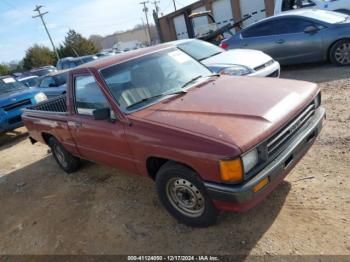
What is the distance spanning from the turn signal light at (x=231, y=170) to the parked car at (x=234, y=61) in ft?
14.4

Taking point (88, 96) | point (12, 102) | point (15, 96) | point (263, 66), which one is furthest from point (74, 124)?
point (15, 96)

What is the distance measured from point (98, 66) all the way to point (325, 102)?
13.7 ft

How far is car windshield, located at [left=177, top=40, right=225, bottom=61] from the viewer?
26.2 feet

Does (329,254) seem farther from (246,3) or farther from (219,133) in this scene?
(246,3)

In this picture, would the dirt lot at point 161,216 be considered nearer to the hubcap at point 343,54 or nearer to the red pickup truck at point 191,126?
the red pickup truck at point 191,126

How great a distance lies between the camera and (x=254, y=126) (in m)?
2.88

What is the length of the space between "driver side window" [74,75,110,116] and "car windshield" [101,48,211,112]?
0.21 meters

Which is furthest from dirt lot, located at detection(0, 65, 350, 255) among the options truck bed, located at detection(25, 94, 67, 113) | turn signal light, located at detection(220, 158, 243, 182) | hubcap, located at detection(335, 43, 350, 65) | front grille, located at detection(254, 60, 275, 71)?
hubcap, located at detection(335, 43, 350, 65)

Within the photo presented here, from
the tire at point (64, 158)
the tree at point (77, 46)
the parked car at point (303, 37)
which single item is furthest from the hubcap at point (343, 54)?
the tree at point (77, 46)

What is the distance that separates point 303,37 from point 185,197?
6646mm

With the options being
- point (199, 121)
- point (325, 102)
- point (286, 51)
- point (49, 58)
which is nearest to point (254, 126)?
point (199, 121)

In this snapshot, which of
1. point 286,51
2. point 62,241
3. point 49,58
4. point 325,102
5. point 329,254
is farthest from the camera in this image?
point 49,58

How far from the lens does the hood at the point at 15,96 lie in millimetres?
8938

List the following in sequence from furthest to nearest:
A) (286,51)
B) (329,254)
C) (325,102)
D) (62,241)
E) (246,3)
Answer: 1. (246,3)
2. (286,51)
3. (325,102)
4. (62,241)
5. (329,254)
